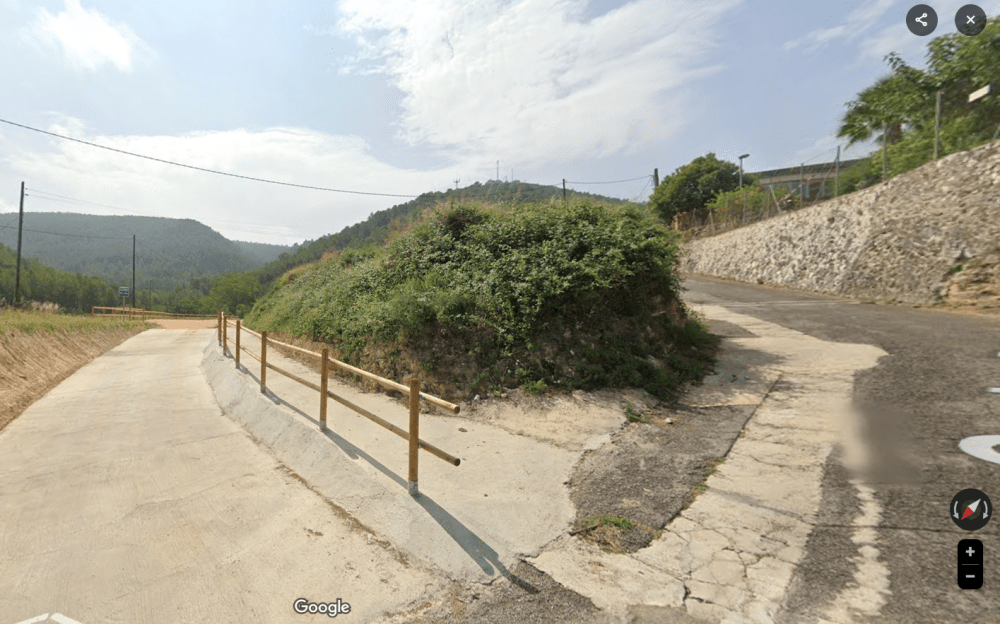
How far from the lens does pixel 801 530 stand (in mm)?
2896

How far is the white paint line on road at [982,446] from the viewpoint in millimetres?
3451

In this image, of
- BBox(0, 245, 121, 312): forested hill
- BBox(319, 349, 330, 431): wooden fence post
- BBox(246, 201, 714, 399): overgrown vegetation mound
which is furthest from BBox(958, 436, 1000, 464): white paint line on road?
BBox(0, 245, 121, 312): forested hill

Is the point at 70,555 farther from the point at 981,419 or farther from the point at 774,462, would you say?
the point at 981,419

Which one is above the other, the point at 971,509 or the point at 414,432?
the point at 971,509

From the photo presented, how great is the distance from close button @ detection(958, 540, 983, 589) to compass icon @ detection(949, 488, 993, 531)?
0.34 ft

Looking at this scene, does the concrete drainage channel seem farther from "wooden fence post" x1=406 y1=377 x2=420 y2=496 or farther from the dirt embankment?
the dirt embankment

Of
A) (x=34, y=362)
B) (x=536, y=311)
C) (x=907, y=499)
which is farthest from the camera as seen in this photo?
(x=34, y=362)

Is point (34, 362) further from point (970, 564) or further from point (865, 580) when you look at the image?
point (970, 564)

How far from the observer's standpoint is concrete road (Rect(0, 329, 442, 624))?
2547 millimetres

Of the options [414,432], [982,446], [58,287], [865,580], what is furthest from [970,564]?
[58,287]

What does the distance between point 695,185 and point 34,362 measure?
3253cm

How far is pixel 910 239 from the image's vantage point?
11672mm

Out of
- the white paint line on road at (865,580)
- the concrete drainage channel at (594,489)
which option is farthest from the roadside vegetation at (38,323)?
the white paint line on road at (865,580)

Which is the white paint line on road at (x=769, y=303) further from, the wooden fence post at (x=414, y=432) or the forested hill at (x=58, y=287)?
the forested hill at (x=58, y=287)
